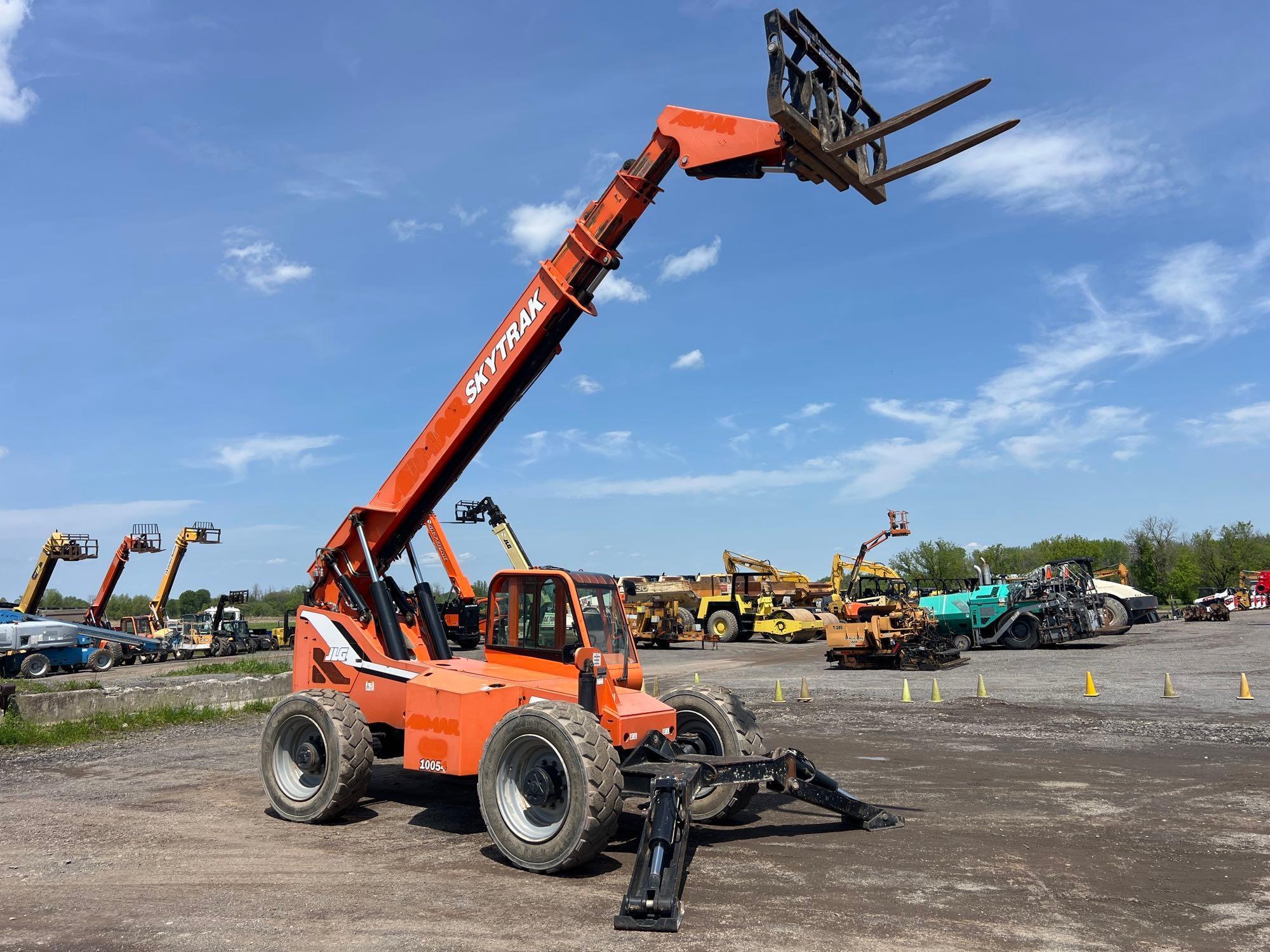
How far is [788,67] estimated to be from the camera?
7438mm

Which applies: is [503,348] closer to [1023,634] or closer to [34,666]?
[1023,634]

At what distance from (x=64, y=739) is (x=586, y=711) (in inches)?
464

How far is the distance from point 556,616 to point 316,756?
113 inches

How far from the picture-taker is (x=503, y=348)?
31.8 ft

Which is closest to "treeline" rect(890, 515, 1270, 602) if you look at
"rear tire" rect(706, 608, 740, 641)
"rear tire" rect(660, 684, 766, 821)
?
"rear tire" rect(706, 608, 740, 641)

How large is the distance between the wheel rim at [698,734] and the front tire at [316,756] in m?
2.93

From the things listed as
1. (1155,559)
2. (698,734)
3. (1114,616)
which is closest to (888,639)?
(1114,616)

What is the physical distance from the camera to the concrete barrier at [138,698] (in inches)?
637

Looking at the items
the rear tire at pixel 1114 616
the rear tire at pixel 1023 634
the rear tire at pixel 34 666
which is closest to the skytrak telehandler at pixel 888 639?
the rear tire at pixel 1023 634

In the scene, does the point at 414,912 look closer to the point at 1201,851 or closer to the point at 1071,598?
the point at 1201,851

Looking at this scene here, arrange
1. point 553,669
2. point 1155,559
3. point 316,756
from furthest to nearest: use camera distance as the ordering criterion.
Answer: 1. point 1155,559
2. point 316,756
3. point 553,669

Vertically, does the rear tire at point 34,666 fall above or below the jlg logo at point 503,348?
below

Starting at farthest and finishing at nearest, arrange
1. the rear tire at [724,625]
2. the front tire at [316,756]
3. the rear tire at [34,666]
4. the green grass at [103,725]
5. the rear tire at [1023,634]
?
the rear tire at [724,625] → the rear tire at [34,666] → the rear tire at [1023,634] → the green grass at [103,725] → the front tire at [316,756]

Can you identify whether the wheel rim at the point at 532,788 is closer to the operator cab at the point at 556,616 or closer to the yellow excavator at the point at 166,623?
the operator cab at the point at 556,616
